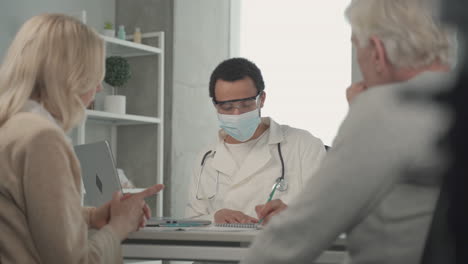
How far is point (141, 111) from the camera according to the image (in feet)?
15.0

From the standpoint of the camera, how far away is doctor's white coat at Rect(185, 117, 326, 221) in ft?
8.61

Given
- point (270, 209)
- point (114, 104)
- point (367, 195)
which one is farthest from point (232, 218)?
point (114, 104)

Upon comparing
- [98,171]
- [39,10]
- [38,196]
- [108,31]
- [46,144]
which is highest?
[39,10]

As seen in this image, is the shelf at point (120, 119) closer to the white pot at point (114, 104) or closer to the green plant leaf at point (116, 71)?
the white pot at point (114, 104)

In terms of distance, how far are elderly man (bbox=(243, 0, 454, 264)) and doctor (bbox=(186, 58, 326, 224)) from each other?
1.66 meters

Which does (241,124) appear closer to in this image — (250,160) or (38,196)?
(250,160)

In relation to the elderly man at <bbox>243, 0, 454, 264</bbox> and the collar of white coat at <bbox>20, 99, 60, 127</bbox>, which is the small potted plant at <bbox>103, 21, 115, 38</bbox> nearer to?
the collar of white coat at <bbox>20, 99, 60, 127</bbox>

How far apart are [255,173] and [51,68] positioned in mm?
1445

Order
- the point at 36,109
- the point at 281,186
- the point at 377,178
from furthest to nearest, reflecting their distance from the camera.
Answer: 1. the point at 281,186
2. the point at 36,109
3. the point at 377,178

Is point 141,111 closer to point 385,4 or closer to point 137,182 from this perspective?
point 137,182

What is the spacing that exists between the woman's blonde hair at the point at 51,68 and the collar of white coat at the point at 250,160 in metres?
1.34

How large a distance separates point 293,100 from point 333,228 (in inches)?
149

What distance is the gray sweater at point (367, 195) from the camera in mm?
765

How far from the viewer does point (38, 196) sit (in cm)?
121
